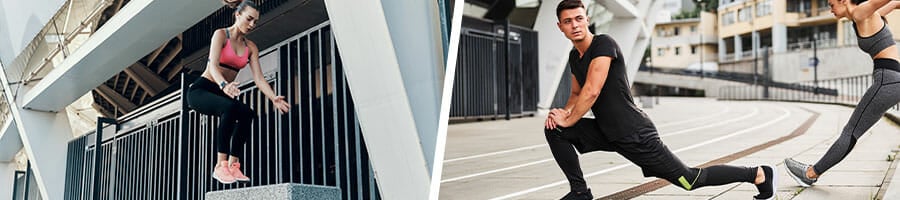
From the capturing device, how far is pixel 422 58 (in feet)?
7.64

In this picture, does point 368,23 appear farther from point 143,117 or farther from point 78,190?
point 78,190

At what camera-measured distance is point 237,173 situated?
91.9 inches

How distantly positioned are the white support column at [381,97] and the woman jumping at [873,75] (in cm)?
107

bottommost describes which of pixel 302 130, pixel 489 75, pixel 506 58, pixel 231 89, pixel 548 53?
pixel 302 130

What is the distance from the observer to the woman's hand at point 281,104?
88.4 inches

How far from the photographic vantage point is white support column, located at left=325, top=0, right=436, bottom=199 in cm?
222

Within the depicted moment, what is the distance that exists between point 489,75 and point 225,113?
5.62 m

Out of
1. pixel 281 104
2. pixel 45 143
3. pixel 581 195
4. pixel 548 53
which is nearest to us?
pixel 581 195

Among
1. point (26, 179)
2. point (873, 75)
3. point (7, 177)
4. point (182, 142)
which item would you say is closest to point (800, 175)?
point (873, 75)

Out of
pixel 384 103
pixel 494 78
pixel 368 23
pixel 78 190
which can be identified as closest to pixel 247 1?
pixel 368 23

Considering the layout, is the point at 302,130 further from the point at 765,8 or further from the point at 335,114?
the point at 765,8

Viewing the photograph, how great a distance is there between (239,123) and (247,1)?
1.23 ft

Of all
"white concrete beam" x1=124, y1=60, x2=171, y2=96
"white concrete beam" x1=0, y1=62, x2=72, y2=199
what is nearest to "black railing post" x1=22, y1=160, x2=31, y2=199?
"white concrete beam" x1=0, y1=62, x2=72, y2=199

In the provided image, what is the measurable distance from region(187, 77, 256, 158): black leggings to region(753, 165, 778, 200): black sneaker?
1.46 meters
